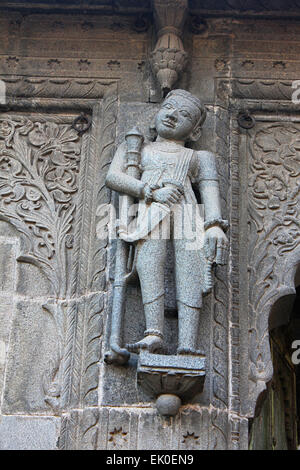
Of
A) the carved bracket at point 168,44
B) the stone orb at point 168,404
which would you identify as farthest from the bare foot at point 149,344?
the carved bracket at point 168,44

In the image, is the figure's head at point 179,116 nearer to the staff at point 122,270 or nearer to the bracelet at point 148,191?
the staff at point 122,270

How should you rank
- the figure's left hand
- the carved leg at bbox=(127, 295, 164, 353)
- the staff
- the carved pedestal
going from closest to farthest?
1. the carved pedestal
2. the carved leg at bbox=(127, 295, 164, 353)
3. the staff
4. the figure's left hand

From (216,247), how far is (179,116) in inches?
38.7

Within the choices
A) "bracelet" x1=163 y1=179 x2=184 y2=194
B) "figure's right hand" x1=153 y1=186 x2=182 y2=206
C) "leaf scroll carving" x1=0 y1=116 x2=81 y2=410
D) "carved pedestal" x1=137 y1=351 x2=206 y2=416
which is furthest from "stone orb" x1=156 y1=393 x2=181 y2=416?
"bracelet" x1=163 y1=179 x2=184 y2=194

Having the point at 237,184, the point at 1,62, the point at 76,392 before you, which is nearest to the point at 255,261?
the point at 237,184

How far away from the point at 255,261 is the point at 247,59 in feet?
5.13

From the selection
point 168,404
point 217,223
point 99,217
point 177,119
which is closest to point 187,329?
point 168,404

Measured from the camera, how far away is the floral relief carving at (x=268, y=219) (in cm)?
644

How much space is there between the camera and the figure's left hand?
620cm

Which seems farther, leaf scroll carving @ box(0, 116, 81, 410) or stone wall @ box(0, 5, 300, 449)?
leaf scroll carving @ box(0, 116, 81, 410)

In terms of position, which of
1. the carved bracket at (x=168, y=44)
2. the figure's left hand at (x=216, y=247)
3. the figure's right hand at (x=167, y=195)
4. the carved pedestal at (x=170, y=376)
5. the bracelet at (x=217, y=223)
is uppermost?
the carved bracket at (x=168, y=44)

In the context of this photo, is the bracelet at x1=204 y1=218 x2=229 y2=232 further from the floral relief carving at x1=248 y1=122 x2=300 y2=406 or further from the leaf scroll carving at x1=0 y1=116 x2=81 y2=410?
the leaf scroll carving at x1=0 y1=116 x2=81 y2=410

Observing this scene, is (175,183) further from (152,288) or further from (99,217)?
(152,288)

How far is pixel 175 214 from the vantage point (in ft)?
20.9
